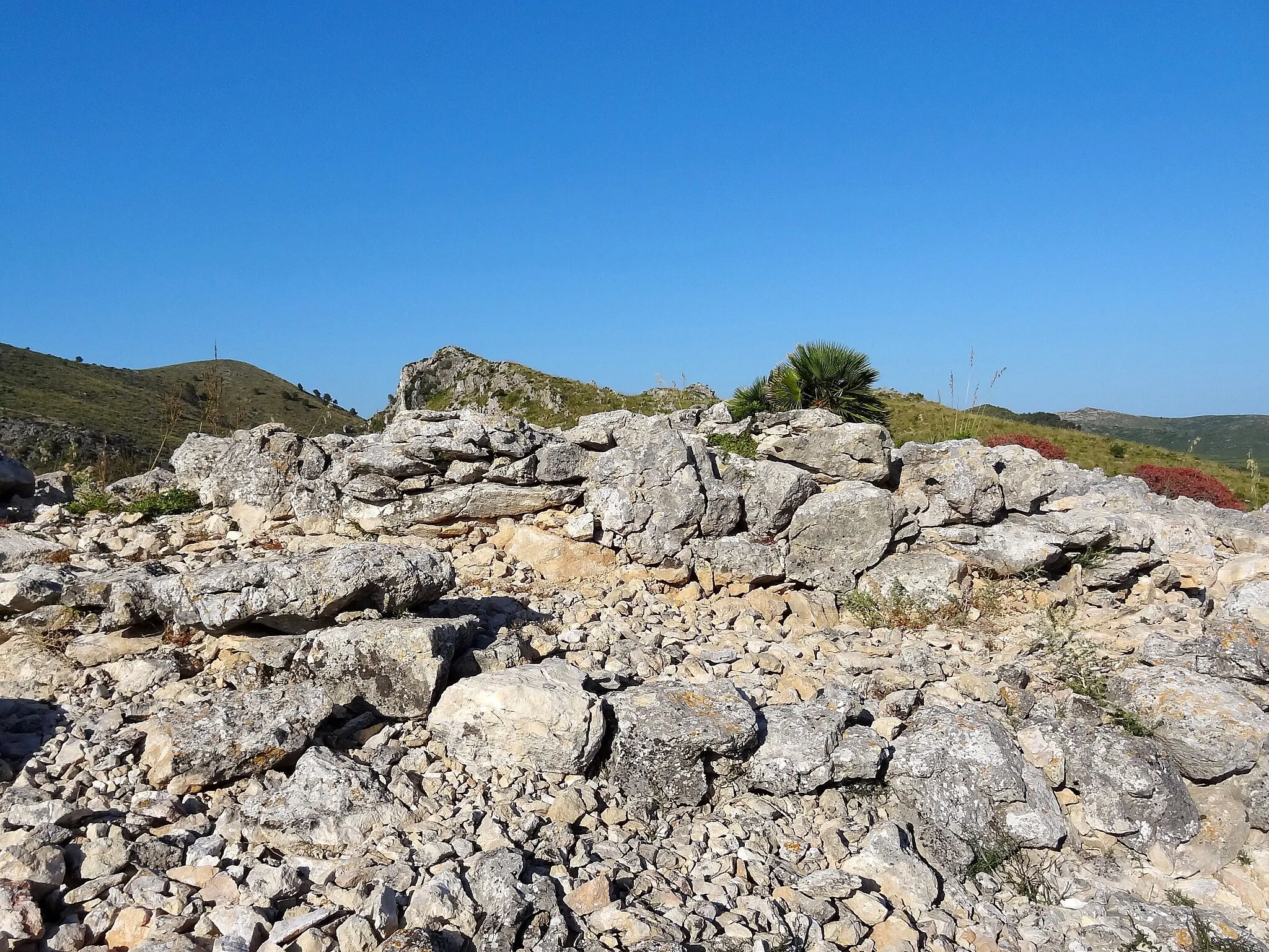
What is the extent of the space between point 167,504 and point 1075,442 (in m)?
29.6

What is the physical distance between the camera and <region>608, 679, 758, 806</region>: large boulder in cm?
584

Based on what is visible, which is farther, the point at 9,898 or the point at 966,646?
the point at 966,646

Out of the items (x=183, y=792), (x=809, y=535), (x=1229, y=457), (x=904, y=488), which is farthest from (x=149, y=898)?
(x=1229, y=457)

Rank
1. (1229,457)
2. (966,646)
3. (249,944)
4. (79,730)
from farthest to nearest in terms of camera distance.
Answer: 1. (1229,457)
2. (966,646)
3. (79,730)
4. (249,944)

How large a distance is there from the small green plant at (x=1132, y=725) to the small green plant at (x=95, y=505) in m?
12.6

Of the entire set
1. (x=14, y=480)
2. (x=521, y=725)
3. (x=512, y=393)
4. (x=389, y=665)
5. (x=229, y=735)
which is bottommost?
(x=521, y=725)

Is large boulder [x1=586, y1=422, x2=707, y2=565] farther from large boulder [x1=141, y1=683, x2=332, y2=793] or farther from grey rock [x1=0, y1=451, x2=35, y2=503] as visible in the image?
grey rock [x1=0, y1=451, x2=35, y2=503]

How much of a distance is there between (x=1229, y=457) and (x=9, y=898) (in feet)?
141

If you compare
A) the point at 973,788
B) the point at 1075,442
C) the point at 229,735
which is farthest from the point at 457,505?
the point at 1075,442

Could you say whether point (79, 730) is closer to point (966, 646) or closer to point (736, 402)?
point (966, 646)

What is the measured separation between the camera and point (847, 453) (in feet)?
36.5

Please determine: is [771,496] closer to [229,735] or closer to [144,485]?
[229,735]

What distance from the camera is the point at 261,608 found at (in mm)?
6785

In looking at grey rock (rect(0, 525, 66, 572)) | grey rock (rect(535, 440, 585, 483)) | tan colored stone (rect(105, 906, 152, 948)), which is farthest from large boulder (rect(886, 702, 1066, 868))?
grey rock (rect(0, 525, 66, 572))
